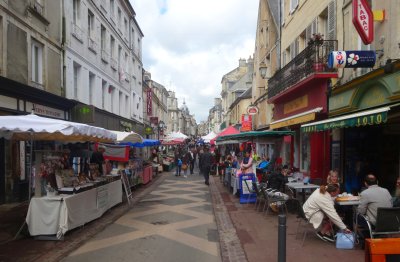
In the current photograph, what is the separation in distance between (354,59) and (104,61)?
53.0 ft

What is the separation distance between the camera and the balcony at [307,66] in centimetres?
1330

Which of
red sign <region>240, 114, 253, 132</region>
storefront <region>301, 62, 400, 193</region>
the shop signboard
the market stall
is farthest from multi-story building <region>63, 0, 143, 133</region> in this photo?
storefront <region>301, 62, 400, 193</region>

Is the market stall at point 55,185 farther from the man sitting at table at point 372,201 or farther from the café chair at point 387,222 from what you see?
the café chair at point 387,222

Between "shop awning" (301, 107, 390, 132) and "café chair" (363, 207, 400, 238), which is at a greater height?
"shop awning" (301, 107, 390, 132)

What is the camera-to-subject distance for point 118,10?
2703 cm

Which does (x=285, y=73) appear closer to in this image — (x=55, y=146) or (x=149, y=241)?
(x=55, y=146)

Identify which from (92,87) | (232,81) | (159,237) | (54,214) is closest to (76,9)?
(92,87)

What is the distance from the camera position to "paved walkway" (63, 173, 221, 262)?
277 inches

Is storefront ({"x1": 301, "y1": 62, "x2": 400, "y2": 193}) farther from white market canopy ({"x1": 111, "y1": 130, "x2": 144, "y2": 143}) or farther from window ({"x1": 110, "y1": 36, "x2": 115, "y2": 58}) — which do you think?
window ({"x1": 110, "y1": 36, "x2": 115, "y2": 58})

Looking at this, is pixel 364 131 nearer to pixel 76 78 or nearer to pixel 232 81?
pixel 76 78

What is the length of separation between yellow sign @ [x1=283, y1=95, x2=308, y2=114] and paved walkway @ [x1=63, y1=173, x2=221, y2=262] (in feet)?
18.3

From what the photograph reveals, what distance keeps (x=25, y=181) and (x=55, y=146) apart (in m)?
2.43

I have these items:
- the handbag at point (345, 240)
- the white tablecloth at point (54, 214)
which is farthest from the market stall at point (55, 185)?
the handbag at point (345, 240)

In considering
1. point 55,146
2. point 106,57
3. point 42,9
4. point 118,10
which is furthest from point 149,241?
point 118,10
